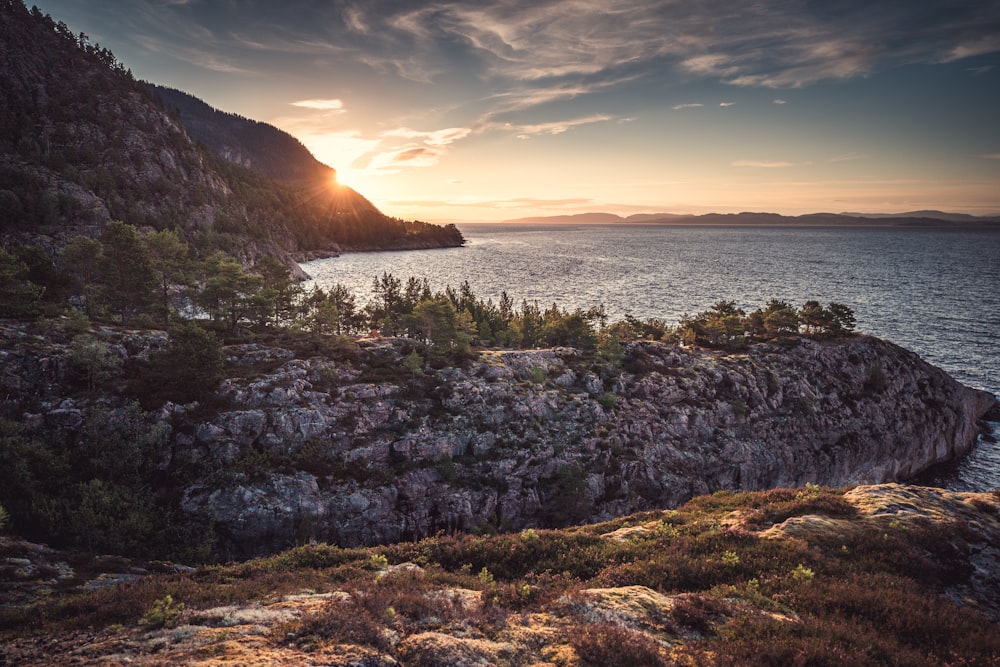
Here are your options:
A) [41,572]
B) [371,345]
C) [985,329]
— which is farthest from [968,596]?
[985,329]

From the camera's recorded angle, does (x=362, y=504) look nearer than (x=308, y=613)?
No

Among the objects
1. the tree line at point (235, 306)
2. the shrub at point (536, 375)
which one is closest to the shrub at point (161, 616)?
the shrub at point (536, 375)

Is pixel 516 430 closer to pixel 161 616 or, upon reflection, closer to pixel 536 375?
pixel 536 375

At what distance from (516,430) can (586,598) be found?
125 feet

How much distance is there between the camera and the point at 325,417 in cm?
4584

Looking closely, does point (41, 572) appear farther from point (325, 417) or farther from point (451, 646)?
point (325, 417)

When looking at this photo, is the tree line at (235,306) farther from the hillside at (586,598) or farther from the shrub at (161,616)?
the shrub at (161,616)

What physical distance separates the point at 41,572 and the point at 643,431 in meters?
57.0

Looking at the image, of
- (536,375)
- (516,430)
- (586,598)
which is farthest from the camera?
(536,375)

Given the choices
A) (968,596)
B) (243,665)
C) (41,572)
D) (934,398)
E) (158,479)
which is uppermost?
(243,665)

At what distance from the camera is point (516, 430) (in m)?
52.3

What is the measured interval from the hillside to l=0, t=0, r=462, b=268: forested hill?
382 feet

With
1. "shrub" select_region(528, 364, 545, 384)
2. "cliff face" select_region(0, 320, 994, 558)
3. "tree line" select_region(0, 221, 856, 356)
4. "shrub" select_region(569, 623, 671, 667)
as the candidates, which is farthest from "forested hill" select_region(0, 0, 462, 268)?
"shrub" select_region(569, 623, 671, 667)

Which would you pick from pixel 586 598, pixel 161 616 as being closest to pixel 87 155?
pixel 161 616
